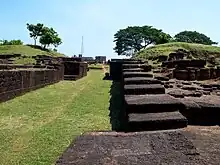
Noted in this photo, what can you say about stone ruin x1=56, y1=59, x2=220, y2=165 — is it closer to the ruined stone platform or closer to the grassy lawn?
the ruined stone platform

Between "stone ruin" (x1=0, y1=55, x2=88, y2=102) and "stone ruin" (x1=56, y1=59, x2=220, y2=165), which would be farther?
"stone ruin" (x1=0, y1=55, x2=88, y2=102)

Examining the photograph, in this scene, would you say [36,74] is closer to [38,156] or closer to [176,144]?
[38,156]

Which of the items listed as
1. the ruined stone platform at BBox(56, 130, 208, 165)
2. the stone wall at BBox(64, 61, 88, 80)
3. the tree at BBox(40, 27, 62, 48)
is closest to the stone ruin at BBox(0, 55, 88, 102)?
the stone wall at BBox(64, 61, 88, 80)

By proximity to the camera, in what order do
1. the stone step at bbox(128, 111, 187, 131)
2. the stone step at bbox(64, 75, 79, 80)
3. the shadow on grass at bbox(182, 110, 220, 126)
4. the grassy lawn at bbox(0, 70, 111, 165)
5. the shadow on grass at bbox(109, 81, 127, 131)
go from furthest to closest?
the stone step at bbox(64, 75, 79, 80), the shadow on grass at bbox(109, 81, 127, 131), the grassy lawn at bbox(0, 70, 111, 165), the shadow on grass at bbox(182, 110, 220, 126), the stone step at bbox(128, 111, 187, 131)

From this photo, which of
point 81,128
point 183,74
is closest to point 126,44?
point 183,74

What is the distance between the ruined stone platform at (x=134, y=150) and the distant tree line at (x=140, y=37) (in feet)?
242

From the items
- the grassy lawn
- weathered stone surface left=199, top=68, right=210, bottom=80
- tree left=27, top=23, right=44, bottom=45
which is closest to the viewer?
the grassy lawn

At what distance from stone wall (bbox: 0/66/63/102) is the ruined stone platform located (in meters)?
5.58

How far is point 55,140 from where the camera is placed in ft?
14.1

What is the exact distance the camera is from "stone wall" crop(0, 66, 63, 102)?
301 inches

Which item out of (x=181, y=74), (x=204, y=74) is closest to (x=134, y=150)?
(x=181, y=74)

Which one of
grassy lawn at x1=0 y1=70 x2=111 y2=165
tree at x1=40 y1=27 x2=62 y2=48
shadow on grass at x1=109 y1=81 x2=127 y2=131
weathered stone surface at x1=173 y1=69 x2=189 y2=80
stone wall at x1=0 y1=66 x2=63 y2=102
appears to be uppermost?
tree at x1=40 y1=27 x2=62 y2=48

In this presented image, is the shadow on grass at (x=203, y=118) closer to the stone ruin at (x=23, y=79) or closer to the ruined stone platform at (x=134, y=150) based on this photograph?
the ruined stone platform at (x=134, y=150)

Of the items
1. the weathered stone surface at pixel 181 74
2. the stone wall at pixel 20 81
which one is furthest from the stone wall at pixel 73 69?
the weathered stone surface at pixel 181 74
